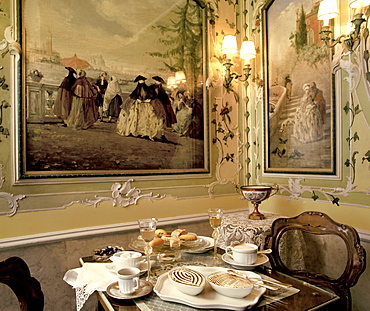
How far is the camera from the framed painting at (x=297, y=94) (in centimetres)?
239

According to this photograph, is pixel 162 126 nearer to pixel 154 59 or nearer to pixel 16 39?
pixel 154 59

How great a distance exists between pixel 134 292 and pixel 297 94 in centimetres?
224

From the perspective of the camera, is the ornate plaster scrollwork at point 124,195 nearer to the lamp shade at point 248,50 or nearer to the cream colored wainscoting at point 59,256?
the cream colored wainscoting at point 59,256

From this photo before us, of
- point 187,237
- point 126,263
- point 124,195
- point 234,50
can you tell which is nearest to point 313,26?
point 234,50

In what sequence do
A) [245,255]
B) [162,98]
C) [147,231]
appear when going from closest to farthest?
[147,231], [245,255], [162,98]

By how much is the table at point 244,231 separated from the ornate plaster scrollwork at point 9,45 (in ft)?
6.95

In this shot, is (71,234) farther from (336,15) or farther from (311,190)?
(336,15)

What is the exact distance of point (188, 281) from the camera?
1.14 m

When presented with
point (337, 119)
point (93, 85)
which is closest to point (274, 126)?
point (337, 119)

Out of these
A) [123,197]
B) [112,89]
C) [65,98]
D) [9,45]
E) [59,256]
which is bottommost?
[59,256]

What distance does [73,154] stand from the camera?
7.57 ft

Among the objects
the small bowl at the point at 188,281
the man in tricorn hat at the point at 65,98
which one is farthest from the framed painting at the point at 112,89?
the small bowl at the point at 188,281

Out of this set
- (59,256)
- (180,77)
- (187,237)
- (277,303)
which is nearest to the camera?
(277,303)

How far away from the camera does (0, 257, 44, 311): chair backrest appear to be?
1.15m
